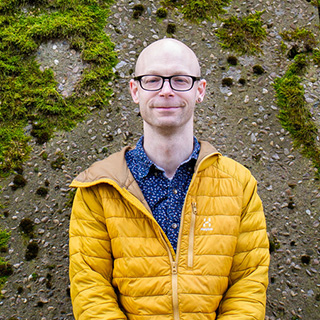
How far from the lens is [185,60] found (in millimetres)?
2816

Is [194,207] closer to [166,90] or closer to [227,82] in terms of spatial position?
[166,90]

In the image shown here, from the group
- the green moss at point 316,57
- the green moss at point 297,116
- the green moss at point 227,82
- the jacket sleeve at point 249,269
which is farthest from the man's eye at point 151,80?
the green moss at point 316,57

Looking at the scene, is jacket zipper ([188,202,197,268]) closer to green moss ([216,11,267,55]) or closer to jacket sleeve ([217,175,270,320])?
jacket sleeve ([217,175,270,320])

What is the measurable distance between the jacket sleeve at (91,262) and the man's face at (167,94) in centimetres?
82

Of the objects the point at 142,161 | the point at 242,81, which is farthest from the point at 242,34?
the point at 142,161

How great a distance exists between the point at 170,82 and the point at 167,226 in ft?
3.88

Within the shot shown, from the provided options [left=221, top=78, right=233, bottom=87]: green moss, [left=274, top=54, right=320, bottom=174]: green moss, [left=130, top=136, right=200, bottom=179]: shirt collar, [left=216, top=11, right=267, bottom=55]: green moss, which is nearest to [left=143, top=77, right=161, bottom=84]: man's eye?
[left=130, top=136, right=200, bottom=179]: shirt collar

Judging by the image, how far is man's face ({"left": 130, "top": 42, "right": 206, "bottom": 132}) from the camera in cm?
273

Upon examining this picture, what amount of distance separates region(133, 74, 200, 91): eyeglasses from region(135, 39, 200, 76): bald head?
40 millimetres

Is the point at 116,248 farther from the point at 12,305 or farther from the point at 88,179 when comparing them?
the point at 12,305

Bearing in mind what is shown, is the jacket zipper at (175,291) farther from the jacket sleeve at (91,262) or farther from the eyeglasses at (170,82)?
the eyeglasses at (170,82)

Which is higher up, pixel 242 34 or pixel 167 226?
pixel 242 34

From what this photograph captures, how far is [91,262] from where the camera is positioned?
2820 mm

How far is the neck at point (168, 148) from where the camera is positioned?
2896 mm
